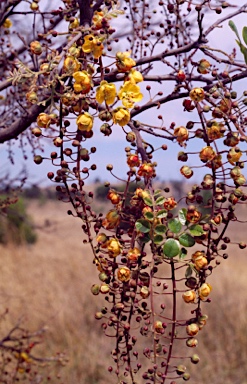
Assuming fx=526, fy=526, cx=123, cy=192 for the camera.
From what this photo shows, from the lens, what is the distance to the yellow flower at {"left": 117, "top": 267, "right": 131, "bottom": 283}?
0.65 metres

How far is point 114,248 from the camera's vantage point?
2.18ft

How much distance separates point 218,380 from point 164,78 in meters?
3.27

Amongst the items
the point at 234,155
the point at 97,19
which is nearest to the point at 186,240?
the point at 234,155

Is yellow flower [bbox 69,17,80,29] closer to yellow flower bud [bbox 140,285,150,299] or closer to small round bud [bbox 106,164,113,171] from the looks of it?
small round bud [bbox 106,164,113,171]

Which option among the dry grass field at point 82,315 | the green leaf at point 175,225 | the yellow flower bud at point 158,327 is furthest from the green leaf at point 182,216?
the dry grass field at point 82,315

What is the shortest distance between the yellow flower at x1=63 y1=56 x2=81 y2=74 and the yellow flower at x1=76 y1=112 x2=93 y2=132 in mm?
67

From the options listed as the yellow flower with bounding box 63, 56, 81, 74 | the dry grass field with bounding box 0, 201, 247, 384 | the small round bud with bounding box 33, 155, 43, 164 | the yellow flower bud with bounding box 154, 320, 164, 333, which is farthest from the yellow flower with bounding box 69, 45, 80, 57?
the dry grass field with bounding box 0, 201, 247, 384

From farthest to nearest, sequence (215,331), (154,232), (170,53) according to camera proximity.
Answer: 1. (215,331)
2. (170,53)
3. (154,232)

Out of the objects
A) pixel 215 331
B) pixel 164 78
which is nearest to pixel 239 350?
pixel 215 331

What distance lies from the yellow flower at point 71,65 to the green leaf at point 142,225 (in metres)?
0.21

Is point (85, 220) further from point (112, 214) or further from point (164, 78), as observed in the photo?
point (164, 78)

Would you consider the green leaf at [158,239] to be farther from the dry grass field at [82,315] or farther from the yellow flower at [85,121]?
the dry grass field at [82,315]

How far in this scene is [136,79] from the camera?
69 centimetres

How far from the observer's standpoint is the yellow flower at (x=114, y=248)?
26.1 inches
